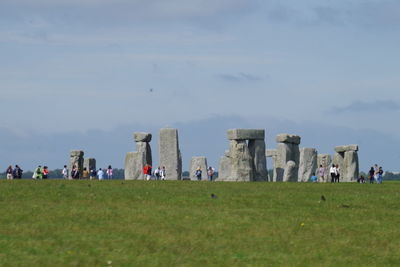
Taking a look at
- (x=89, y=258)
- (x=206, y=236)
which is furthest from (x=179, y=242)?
(x=89, y=258)

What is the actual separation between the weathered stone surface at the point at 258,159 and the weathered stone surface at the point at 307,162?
376 inches

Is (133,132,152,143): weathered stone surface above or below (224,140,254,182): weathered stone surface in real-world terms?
above

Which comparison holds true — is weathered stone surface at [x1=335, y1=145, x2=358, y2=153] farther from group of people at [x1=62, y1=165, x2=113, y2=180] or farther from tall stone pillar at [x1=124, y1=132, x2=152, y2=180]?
group of people at [x1=62, y1=165, x2=113, y2=180]

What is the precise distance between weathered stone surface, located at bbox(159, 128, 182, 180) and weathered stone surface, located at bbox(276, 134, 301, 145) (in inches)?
271

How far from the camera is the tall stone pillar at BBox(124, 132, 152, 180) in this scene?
57000 millimetres

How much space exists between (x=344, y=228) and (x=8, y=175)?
107ft

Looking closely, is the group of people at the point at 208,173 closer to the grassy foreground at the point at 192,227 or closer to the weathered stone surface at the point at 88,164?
the weathered stone surface at the point at 88,164

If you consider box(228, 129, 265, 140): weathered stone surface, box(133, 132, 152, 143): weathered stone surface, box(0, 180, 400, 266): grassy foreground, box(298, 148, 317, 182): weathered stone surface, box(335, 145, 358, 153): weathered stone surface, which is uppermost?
box(133, 132, 152, 143): weathered stone surface

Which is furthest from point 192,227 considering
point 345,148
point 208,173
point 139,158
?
point 208,173

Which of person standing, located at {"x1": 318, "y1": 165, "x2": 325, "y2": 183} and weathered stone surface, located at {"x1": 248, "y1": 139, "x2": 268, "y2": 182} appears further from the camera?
person standing, located at {"x1": 318, "y1": 165, "x2": 325, "y2": 183}

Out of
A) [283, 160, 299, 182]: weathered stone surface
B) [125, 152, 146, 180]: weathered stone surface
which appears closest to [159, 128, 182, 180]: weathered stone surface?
[125, 152, 146, 180]: weathered stone surface

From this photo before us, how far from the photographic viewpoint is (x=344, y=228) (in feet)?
81.7

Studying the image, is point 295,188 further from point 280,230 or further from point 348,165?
point 348,165

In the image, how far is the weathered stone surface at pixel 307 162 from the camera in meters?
60.6
